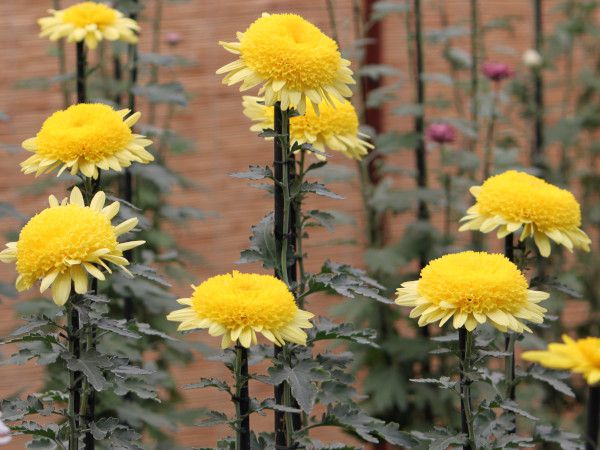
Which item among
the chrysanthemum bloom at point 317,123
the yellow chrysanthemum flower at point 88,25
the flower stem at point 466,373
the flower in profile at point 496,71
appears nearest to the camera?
the flower stem at point 466,373

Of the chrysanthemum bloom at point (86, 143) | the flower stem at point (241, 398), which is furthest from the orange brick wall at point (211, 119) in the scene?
the flower stem at point (241, 398)

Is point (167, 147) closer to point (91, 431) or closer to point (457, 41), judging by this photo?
point (457, 41)

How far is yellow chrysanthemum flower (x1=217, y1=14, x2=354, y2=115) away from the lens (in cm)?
178

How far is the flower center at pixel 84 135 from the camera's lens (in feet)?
6.03

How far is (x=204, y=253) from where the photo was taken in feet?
12.6

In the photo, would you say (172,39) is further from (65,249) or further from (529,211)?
(65,249)

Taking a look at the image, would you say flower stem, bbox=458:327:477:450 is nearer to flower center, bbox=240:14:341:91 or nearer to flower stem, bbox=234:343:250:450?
flower stem, bbox=234:343:250:450

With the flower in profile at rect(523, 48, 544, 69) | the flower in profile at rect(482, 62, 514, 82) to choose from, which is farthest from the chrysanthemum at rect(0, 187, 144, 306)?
the flower in profile at rect(523, 48, 544, 69)

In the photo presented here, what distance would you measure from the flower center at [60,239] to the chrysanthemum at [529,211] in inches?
28.0

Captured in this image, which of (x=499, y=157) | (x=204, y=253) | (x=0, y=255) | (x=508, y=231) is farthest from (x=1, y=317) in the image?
(x=508, y=231)

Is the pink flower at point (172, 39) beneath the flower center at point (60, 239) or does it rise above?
above

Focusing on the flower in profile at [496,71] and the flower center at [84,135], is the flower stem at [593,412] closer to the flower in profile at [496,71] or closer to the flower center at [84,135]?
the flower center at [84,135]

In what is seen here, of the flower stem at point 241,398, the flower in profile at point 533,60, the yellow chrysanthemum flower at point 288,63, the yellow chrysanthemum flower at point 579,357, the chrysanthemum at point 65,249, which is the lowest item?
the flower stem at point 241,398

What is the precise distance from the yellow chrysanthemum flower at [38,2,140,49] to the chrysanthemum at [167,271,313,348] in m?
1.12
